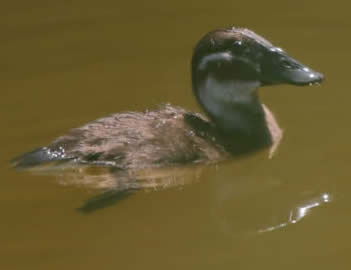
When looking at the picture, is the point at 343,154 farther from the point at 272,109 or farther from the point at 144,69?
the point at 144,69

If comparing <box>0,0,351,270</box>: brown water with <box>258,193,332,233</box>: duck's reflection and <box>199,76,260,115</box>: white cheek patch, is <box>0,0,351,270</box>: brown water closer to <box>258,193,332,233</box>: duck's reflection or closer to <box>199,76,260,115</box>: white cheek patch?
<box>258,193,332,233</box>: duck's reflection

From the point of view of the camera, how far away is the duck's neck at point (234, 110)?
421 cm

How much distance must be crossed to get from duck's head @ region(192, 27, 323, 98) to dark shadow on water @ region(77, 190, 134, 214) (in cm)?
74

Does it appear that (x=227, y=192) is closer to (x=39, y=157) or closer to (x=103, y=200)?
(x=103, y=200)

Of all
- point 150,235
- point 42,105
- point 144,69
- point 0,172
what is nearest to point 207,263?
point 150,235

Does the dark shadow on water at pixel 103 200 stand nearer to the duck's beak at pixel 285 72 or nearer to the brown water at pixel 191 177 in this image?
the brown water at pixel 191 177

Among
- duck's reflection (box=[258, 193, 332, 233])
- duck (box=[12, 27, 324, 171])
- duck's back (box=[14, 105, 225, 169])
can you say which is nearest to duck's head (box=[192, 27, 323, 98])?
duck (box=[12, 27, 324, 171])

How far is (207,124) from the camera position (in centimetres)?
421

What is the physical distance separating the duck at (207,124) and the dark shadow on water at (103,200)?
0.50ft

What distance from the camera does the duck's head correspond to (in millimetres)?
4148

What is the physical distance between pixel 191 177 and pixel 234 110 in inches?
17.9

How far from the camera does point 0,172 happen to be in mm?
4172

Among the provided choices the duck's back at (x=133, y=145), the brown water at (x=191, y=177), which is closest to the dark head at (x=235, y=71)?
the duck's back at (x=133, y=145)

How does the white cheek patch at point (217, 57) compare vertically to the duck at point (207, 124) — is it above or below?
above
